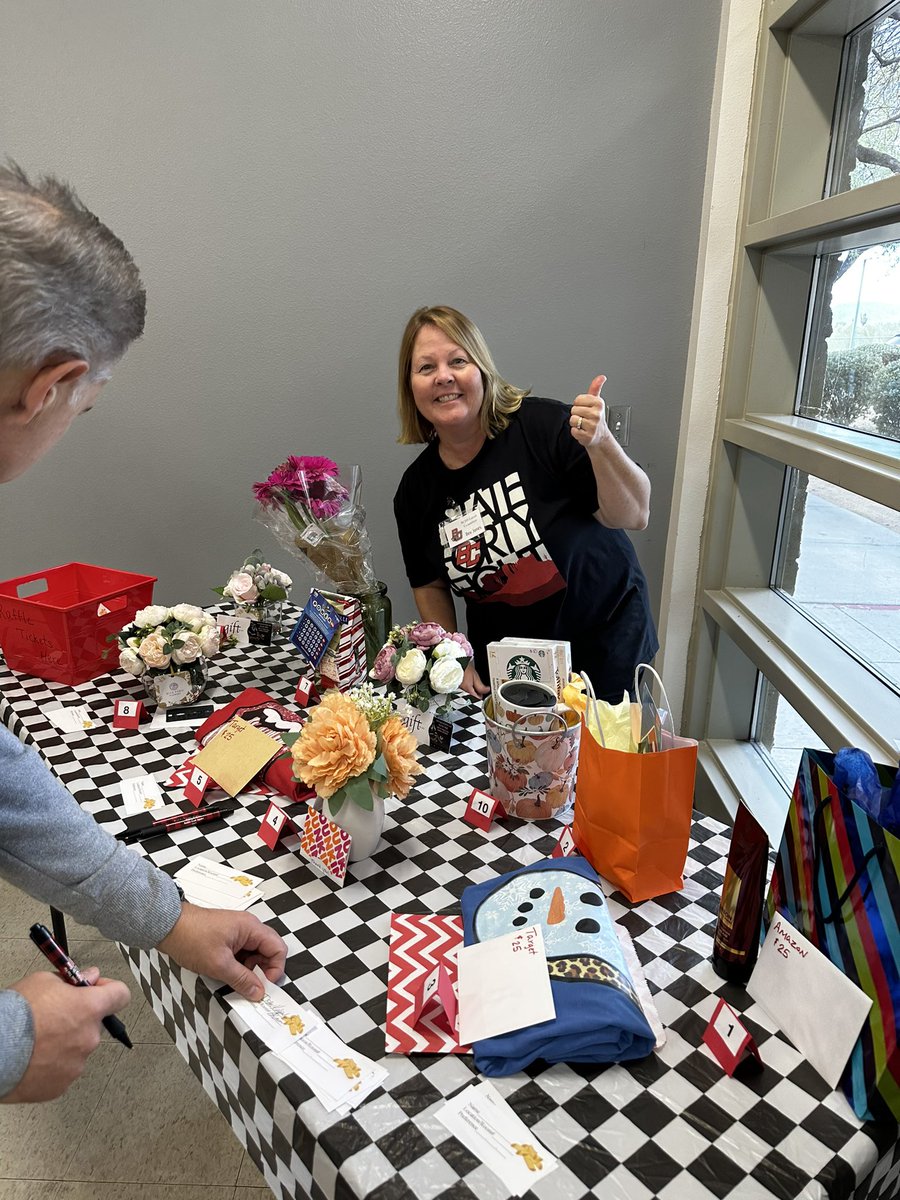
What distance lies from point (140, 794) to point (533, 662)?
0.73 metres

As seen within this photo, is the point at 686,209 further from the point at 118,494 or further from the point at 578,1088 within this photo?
the point at 578,1088

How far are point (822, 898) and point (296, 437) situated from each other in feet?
7.35

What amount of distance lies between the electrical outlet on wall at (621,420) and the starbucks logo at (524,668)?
1498 millimetres

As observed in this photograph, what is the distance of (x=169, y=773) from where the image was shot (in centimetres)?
147

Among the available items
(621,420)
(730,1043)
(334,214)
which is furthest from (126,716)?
(621,420)

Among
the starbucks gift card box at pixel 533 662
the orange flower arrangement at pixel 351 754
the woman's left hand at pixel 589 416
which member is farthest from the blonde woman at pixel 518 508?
the orange flower arrangement at pixel 351 754

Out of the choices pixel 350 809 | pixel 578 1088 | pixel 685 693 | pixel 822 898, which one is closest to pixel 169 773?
pixel 350 809

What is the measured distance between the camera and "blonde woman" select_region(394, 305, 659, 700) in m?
1.82

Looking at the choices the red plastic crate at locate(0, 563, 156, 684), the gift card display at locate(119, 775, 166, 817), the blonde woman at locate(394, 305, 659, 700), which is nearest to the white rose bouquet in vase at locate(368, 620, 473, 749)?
the blonde woman at locate(394, 305, 659, 700)

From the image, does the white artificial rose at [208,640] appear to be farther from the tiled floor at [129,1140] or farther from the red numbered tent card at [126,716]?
the tiled floor at [129,1140]

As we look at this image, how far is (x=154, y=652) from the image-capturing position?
1659 mm

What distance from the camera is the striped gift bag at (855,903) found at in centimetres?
79

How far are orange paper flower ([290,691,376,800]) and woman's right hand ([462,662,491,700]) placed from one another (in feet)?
2.19

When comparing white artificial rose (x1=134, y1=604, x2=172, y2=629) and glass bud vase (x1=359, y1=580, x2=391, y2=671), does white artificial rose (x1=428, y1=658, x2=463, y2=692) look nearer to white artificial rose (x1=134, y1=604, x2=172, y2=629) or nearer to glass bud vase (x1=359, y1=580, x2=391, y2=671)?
glass bud vase (x1=359, y1=580, x2=391, y2=671)
